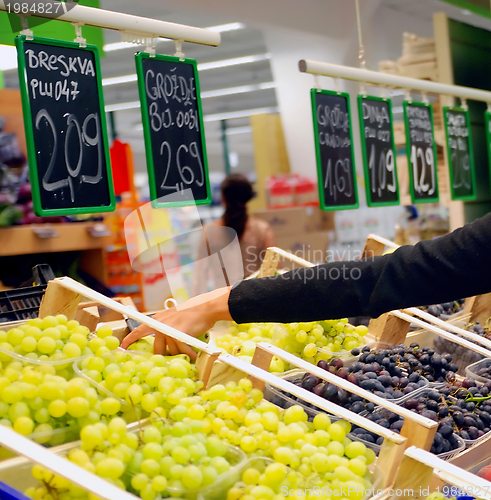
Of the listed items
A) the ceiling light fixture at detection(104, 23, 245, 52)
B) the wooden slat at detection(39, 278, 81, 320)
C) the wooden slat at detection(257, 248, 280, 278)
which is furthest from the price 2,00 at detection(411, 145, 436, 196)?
the ceiling light fixture at detection(104, 23, 245, 52)

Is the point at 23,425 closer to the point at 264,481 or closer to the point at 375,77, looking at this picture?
the point at 264,481

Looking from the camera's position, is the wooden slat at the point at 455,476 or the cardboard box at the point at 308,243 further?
the cardboard box at the point at 308,243

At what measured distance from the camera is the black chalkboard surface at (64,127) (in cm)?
176

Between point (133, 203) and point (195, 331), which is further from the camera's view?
point (133, 203)

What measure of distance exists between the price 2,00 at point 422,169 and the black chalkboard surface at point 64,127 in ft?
7.53

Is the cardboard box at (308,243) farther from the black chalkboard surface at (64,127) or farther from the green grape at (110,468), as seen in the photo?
the green grape at (110,468)

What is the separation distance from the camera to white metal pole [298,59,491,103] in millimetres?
2695

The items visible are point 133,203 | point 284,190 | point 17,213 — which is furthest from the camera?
point 284,190

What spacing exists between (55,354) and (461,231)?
1016 mm

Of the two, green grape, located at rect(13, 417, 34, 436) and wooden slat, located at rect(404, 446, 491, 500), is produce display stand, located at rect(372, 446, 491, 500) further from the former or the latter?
green grape, located at rect(13, 417, 34, 436)

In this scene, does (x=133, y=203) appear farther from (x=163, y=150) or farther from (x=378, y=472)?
(x=378, y=472)

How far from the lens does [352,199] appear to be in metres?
3.19

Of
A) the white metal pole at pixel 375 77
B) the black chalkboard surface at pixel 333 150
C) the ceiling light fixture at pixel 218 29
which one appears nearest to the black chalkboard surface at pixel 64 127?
the white metal pole at pixel 375 77

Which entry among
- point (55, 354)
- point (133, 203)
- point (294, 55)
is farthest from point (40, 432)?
point (294, 55)
